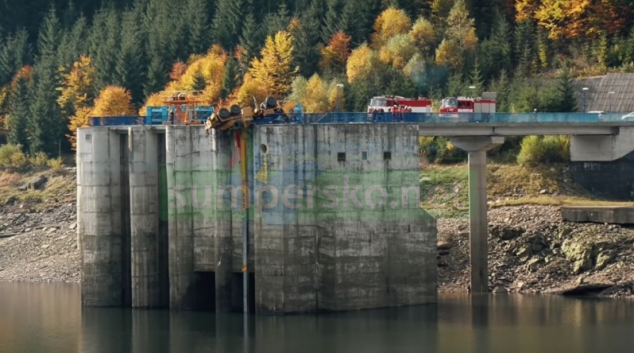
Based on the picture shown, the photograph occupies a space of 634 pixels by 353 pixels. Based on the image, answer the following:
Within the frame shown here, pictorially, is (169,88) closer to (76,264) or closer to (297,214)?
(76,264)

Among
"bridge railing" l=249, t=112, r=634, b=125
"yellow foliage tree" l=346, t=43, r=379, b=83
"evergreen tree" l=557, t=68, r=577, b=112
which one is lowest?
"bridge railing" l=249, t=112, r=634, b=125

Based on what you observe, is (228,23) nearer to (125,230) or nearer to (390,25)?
(390,25)

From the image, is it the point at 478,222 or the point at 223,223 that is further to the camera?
the point at 478,222

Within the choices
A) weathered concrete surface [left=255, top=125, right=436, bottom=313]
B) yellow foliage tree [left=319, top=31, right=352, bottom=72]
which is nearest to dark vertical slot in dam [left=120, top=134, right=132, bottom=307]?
weathered concrete surface [left=255, top=125, right=436, bottom=313]

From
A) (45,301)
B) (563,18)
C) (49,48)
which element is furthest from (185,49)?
(45,301)

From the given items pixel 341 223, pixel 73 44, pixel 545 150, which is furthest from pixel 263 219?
pixel 73 44

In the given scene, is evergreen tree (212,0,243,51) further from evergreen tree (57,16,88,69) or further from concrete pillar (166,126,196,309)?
concrete pillar (166,126,196,309)
